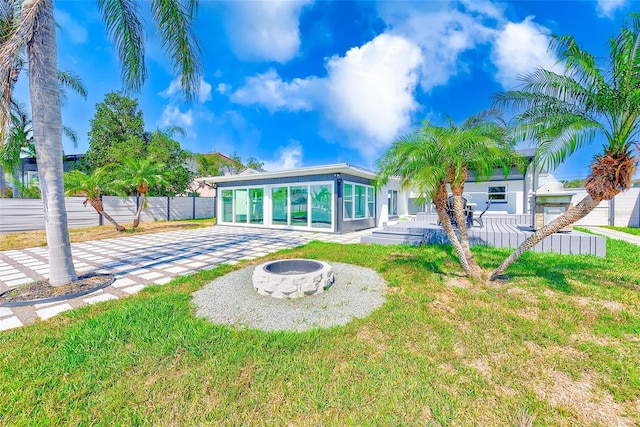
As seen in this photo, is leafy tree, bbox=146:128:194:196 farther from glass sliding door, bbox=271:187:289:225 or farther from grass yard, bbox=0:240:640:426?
grass yard, bbox=0:240:640:426

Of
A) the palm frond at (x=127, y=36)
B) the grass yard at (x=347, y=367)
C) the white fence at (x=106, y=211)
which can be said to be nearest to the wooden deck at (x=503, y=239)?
the grass yard at (x=347, y=367)

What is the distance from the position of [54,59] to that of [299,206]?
9.49 m

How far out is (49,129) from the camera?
4215 mm

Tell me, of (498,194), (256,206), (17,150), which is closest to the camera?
(17,150)

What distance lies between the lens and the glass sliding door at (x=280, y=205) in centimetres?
1318

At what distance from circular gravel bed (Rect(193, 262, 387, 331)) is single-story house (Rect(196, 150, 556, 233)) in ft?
22.8

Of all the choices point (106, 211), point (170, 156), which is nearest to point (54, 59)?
point (106, 211)

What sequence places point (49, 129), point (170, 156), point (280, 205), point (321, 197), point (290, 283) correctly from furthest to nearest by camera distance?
point (170, 156), point (280, 205), point (321, 197), point (49, 129), point (290, 283)

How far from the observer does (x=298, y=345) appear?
108 inches

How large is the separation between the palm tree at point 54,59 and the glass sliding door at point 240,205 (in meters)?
9.37

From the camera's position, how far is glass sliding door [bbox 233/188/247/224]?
579 inches

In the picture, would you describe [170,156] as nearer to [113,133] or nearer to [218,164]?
[113,133]

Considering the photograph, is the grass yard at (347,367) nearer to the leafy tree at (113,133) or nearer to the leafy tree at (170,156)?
the leafy tree at (170,156)

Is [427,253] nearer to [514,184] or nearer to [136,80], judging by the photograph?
[136,80]
